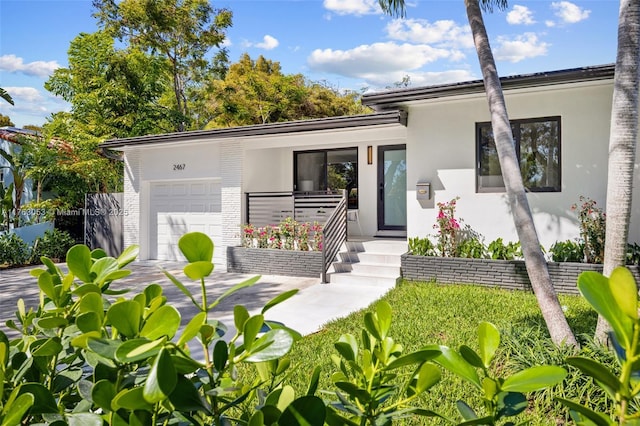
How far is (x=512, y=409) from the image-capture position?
26.9 inches

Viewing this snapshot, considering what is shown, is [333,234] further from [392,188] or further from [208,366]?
[208,366]

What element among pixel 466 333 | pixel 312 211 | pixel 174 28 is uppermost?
pixel 174 28

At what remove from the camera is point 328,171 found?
12.6 metres

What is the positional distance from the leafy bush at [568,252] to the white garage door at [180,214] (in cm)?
815

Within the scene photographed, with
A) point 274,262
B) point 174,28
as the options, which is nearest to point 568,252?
point 274,262

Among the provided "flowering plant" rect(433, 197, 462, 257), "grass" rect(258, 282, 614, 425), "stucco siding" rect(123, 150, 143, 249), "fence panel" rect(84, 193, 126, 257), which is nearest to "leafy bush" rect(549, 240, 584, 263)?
"grass" rect(258, 282, 614, 425)

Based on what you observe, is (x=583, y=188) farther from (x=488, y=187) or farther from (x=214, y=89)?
(x=214, y=89)

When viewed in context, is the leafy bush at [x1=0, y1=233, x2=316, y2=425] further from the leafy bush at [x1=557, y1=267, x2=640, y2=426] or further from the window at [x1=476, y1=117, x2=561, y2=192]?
the window at [x1=476, y1=117, x2=561, y2=192]

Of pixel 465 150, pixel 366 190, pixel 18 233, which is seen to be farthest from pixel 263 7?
pixel 18 233

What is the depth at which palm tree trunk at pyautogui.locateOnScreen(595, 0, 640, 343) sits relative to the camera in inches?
141

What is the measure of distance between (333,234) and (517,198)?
561 centimetres

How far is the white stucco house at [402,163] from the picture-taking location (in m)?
7.86

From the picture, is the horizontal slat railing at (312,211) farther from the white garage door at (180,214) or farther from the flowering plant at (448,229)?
the flowering plant at (448,229)

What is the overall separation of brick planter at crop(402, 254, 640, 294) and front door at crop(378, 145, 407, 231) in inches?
112
